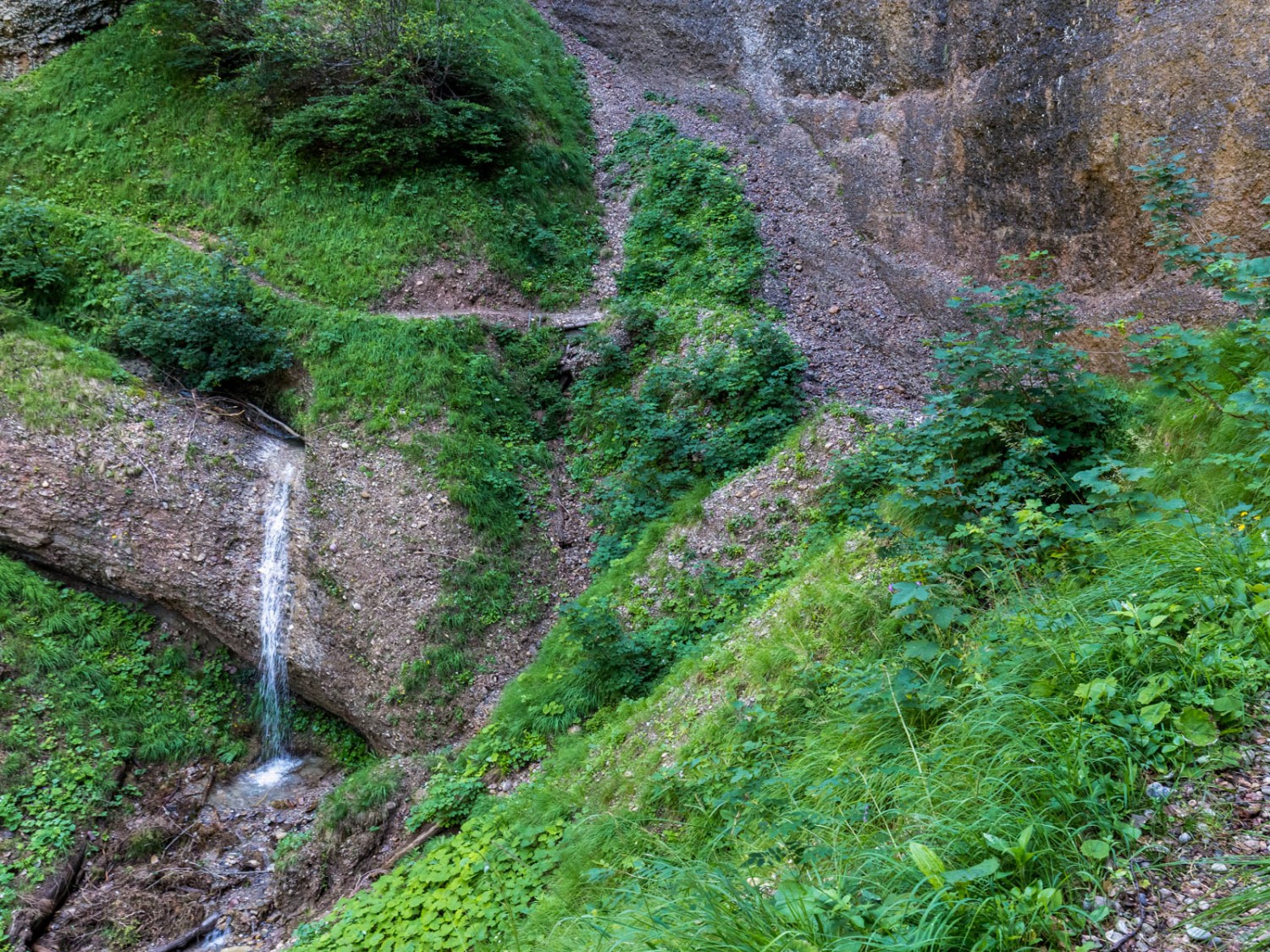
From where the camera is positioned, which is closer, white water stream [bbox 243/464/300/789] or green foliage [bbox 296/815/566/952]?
green foliage [bbox 296/815/566/952]

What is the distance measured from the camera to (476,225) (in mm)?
12336

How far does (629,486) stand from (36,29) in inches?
526

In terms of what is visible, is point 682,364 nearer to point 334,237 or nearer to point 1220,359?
point 334,237

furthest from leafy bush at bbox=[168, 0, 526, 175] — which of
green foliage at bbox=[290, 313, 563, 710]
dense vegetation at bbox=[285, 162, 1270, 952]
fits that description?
dense vegetation at bbox=[285, 162, 1270, 952]

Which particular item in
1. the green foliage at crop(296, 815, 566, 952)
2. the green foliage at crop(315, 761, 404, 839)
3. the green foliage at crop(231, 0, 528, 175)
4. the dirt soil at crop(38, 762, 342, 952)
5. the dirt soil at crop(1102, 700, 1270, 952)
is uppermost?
the green foliage at crop(231, 0, 528, 175)

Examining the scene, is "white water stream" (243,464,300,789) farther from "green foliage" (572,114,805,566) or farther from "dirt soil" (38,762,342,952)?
"green foliage" (572,114,805,566)

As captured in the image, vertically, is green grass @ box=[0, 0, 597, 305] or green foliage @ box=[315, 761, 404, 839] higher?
green grass @ box=[0, 0, 597, 305]

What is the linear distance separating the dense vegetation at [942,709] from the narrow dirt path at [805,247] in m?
3.53

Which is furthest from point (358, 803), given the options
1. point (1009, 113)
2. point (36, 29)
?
Answer: point (36, 29)

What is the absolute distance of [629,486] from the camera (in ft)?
31.0

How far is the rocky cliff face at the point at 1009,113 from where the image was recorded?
24.5 feet

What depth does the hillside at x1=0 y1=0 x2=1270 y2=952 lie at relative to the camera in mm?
2889

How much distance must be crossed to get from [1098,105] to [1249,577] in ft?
24.9

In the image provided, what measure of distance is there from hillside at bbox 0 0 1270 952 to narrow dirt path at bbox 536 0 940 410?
0.10 m
